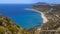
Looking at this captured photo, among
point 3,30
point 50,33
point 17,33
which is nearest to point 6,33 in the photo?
point 3,30

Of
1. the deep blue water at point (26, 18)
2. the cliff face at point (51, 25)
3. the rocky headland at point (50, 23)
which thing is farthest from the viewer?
the deep blue water at point (26, 18)

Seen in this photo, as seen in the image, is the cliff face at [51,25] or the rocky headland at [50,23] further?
the rocky headland at [50,23]

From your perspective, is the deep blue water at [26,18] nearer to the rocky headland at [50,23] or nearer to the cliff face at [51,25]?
the rocky headland at [50,23]

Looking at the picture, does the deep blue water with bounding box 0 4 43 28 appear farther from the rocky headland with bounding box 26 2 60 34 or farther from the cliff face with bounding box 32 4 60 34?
the cliff face with bounding box 32 4 60 34

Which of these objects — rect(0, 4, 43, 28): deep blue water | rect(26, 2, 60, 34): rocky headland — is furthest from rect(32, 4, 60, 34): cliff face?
rect(0, 4, 43, 28): deep blue water

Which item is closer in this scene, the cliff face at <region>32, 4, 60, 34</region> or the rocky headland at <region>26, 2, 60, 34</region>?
the cliff face at <region>32, 4, 60, 34</region>

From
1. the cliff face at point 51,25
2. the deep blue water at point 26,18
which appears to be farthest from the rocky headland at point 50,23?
the deep blue water at point 26,18

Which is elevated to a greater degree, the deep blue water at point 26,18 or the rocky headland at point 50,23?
the rocky headland at point 50,23

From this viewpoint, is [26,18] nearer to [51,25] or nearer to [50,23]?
[50,23]

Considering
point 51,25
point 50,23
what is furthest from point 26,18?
point 51,25

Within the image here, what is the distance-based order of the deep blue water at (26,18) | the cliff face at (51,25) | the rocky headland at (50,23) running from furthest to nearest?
the deep blue water at (26,18), the rocky headland at (50,23), the cliff face at (51,25)

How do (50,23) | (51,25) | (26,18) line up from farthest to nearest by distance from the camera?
(26,18) < (50,23) < (51,25)
